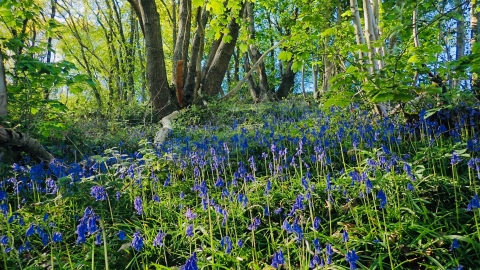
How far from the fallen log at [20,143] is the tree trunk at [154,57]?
206 inches

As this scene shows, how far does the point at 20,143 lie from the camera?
4.13 meters

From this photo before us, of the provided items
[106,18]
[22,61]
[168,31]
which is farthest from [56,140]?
[168,31]

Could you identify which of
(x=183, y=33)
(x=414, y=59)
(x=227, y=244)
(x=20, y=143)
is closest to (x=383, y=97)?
(x=414, y=59)

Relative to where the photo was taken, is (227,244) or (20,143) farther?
(20,143)

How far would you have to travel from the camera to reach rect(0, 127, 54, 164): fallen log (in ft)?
13.1

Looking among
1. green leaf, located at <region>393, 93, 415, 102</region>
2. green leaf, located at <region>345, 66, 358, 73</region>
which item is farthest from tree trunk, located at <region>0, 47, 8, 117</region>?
green leaf, located at <region>393, 93, 415, 102</region>

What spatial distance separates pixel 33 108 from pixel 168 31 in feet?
67.1

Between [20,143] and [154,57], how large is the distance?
566cm

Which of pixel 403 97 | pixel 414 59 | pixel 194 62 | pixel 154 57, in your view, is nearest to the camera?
pixel 403 97

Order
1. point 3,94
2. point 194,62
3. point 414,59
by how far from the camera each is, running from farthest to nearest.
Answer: point 194,62, point 3,94, point 414,59

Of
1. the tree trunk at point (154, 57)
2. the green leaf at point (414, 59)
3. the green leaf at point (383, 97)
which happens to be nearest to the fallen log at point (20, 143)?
the green leaf at point (383, 97)

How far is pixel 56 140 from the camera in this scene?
245 inches

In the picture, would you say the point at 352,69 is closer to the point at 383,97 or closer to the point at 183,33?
the point at 383,97

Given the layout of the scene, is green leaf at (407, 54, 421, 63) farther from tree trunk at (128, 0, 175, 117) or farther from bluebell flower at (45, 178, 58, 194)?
tree trunk at (128, 0, 175, 117)
